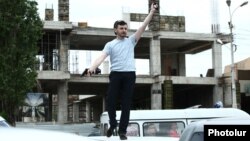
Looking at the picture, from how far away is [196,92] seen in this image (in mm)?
55062

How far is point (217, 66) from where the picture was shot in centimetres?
4912

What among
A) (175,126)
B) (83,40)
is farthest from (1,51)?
(83,40)

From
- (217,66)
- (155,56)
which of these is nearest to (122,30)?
(155,56)

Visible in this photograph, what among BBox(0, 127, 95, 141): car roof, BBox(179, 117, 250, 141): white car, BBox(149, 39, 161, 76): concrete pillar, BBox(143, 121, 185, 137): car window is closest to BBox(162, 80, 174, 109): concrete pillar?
BBox(149, 39, 161, 76): concrete pillar

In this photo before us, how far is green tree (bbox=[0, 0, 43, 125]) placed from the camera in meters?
21.9

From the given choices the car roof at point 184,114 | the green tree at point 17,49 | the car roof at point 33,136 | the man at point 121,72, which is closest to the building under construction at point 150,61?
the green tree at point 17,49

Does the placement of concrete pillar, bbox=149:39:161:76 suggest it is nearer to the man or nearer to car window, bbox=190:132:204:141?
the man

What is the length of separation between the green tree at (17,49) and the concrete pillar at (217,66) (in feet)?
91.5

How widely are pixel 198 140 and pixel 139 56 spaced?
51.1 m

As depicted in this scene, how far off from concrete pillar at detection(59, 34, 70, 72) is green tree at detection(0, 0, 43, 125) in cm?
2045

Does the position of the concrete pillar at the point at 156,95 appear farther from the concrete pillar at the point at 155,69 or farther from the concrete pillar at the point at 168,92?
the concrete pillar at the point at 168,92

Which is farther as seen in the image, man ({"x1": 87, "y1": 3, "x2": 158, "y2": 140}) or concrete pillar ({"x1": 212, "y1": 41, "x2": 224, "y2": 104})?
concrete pillar ({"x1": 212, "y1": 41, "x2": 224, "y2": 104})

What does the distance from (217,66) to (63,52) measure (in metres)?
13.4

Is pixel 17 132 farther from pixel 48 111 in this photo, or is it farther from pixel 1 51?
pixel 48 111
